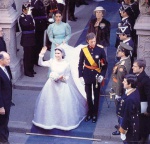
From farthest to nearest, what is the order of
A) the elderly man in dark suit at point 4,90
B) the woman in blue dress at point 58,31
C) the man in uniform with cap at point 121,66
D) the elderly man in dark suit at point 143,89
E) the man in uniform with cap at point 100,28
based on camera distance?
the woman in blue dress at point 58,31, the man in uniform with cap at point 100,28, the man in uniform with cap at point 121,66, the elderly man in dark suit at point 4,90, the elderly man in dark suit at point 143,89

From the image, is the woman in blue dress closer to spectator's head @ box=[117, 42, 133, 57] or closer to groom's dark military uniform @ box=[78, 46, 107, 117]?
groom's dark military uniform @ box=[78, 46, 107, 117]

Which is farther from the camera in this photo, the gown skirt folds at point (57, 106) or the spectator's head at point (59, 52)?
the gown skirt folds at point (57, 106)

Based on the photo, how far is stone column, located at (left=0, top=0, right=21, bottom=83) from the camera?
1067cm

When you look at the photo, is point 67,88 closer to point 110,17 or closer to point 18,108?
point 18,108

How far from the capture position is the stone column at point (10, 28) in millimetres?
10672

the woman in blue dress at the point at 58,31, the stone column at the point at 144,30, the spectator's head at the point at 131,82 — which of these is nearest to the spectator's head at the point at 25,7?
the woman in blue dress at the point at 58,31

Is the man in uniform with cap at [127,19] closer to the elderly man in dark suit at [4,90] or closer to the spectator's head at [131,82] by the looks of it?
the spectator's head at [131,82]

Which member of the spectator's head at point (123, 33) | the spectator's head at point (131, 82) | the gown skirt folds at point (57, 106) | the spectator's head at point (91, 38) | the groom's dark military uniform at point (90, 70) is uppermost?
the spectator's head at point (91, 38)

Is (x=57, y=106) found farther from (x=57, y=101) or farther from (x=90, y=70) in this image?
(x=90, y=70)

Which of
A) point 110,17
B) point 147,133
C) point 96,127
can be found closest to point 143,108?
point 147,133

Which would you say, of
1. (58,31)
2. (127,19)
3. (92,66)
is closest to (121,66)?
(92,66)

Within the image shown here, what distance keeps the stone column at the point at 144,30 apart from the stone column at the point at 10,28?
2.77 m

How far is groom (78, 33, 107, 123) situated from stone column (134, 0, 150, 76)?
123 centimetres

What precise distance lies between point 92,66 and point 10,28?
2.50 meters
